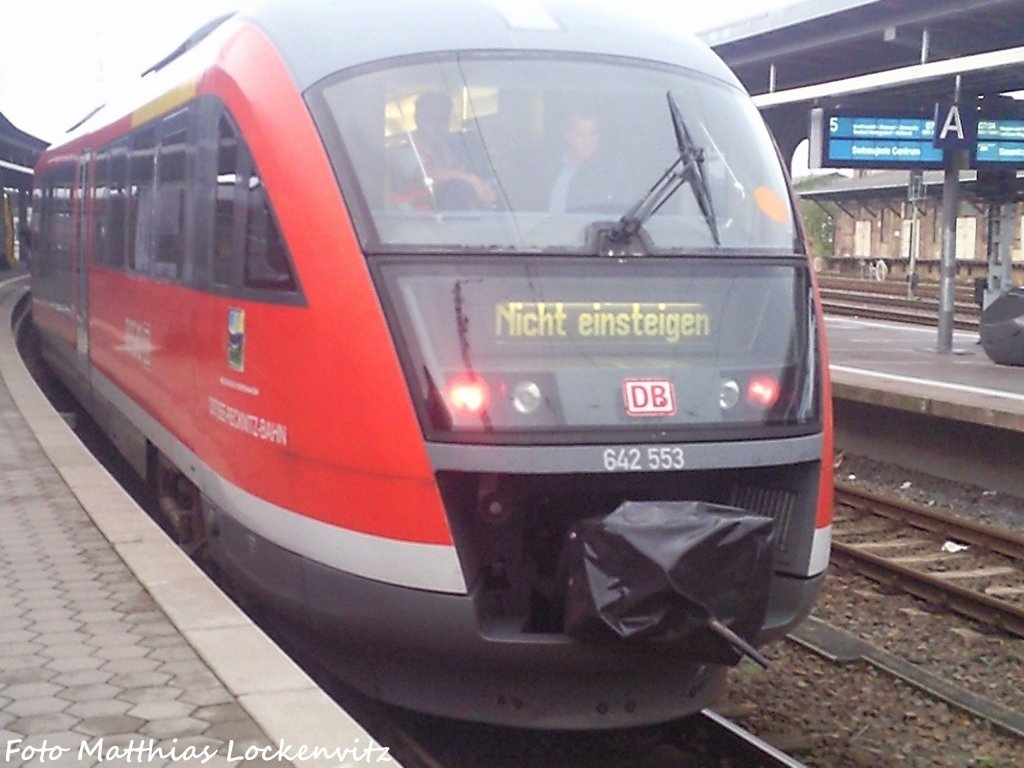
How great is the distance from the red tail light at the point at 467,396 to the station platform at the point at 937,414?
7023mm

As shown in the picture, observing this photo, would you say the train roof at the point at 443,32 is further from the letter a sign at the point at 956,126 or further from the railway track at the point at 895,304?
the railway track at the point at 895,304

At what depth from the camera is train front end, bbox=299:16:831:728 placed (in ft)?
15.8

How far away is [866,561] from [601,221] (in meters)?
4.53

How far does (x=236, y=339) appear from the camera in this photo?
5871 mm

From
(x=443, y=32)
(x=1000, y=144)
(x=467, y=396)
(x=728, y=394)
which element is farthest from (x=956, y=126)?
(x=467, y=396)

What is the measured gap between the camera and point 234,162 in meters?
5.94

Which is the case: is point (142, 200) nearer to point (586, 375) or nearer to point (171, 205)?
point (171, 205)

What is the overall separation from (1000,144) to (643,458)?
42.6 feet

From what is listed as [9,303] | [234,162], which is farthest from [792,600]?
[9,303]

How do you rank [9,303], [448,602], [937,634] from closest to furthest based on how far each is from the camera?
[448,602]
[937,634]
[9,303]

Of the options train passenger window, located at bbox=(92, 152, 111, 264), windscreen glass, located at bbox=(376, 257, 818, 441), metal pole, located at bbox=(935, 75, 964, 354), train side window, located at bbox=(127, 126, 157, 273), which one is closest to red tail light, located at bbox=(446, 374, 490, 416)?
windscreen glass, located at bbox=(376, 257, 818, 441)

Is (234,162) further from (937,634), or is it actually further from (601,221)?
(937,634)

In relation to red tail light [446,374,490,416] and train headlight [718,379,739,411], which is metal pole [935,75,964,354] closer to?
train headlight [718,379,739,411]

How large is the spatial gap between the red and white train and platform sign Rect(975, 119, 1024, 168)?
1122 centimetres
